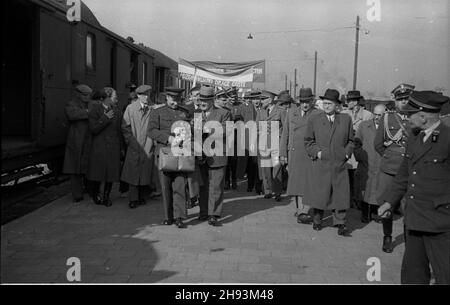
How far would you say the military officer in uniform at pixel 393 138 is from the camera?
20.3ft

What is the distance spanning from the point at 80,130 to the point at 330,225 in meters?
4.21

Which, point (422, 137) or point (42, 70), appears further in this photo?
point (42, 70)

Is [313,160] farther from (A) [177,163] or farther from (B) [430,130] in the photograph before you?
(B) [430,130]

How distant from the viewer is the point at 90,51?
31.3 ft

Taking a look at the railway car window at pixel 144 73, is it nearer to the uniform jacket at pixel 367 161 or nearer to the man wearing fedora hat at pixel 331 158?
the uniform jacket at pixel 367 161

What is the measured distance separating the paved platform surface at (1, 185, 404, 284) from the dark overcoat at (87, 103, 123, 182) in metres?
0.53

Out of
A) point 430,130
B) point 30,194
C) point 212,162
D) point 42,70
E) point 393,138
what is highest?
point 42,70

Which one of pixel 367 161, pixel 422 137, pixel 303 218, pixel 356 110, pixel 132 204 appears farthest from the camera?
pixel 356 110

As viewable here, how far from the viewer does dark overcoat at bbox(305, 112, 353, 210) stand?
6.53m

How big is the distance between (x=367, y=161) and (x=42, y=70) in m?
5.01

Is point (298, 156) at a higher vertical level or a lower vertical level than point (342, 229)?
higher

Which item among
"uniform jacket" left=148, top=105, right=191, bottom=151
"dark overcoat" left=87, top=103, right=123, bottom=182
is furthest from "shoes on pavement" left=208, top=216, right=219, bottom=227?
"dark overcoat" left=87, top=103, right=123, bottom=182

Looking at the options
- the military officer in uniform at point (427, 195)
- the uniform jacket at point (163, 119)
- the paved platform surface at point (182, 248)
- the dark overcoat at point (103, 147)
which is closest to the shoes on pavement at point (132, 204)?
the paved platform surface at point (182, 248)

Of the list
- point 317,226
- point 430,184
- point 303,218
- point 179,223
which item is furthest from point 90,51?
point 430,184
